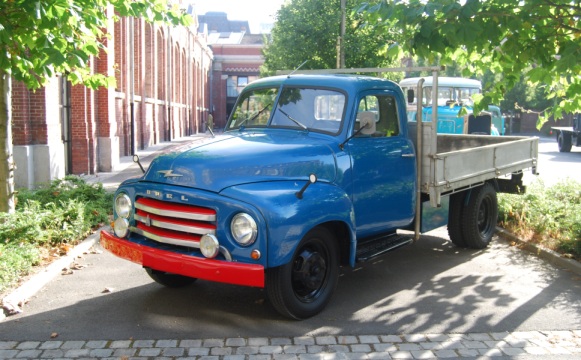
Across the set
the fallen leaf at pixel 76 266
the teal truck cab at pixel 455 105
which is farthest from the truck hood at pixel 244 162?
the teal truck cab at pixel 455 105

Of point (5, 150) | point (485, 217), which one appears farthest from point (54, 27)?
point (485, 217)

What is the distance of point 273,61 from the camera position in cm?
3241

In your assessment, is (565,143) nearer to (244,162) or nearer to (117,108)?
(117,108)

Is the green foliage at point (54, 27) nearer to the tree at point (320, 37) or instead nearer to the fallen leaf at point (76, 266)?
the fallen leaf at point (76, 266)

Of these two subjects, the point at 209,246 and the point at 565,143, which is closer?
the point at 209,246

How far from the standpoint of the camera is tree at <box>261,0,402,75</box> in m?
26.2

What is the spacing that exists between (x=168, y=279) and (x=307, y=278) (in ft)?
5.25

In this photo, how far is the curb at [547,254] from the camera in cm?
738

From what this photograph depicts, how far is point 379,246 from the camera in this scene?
6.57 metres

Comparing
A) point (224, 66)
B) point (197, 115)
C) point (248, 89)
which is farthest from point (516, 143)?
point (224, 66)

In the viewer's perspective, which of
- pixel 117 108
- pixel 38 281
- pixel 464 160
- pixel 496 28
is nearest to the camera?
pixel 38 281

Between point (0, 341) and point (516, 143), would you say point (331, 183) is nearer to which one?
point (0, 341)

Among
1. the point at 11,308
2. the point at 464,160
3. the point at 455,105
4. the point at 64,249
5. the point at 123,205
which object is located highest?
the point at 455,105

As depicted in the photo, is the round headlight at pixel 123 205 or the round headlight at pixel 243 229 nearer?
the round headlight at pixel 243 229
